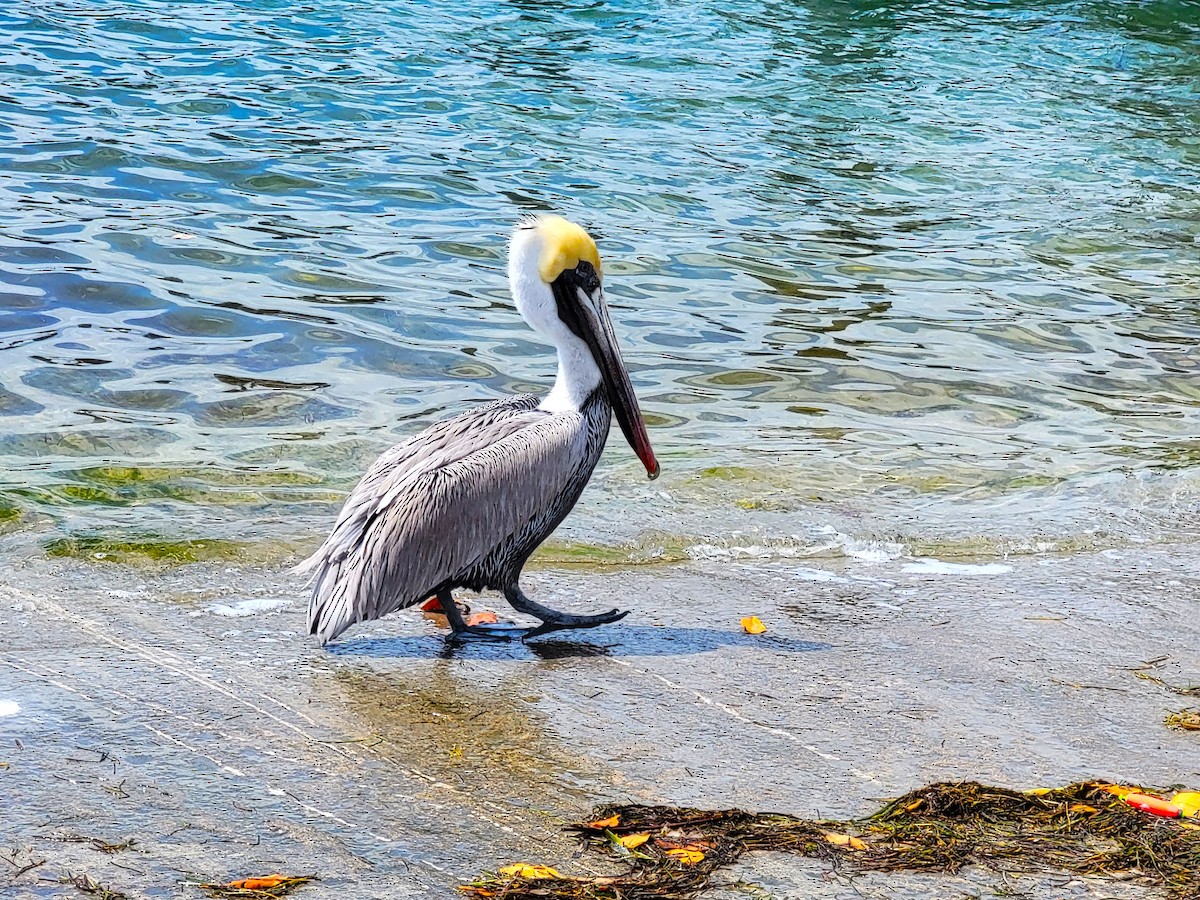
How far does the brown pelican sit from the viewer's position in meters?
4.06

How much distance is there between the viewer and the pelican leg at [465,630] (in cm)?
427

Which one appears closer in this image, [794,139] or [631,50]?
[794,139]

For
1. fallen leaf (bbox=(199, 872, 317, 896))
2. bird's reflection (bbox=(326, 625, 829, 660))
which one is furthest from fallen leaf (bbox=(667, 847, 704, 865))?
bird's reflection (bbox=(326, 625, 829, 660))

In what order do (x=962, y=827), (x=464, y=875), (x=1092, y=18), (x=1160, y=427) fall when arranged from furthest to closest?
(x=1092, y=18) < (x=1160, y=427) < (x=962, y=827) < (x=464, y=875)

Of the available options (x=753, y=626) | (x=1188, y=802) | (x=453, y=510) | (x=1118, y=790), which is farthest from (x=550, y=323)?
(x=1188, y=802)

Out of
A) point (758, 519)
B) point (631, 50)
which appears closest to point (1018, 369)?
point (758, 519)

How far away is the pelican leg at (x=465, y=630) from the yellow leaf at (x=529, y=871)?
149 centimetres

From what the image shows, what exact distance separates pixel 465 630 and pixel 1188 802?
1978mm

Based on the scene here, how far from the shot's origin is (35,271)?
8.34 meters

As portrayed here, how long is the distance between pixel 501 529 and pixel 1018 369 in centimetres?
443

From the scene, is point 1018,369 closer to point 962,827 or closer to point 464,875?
point 962,827

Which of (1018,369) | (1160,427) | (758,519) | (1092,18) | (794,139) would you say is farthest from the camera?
(1092,18)

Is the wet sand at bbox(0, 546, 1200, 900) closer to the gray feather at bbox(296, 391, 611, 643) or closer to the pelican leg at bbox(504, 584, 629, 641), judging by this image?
the pelican leg at bbox(504, 584, 629, 641)

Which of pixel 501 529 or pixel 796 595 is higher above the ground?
pixel 501 529
